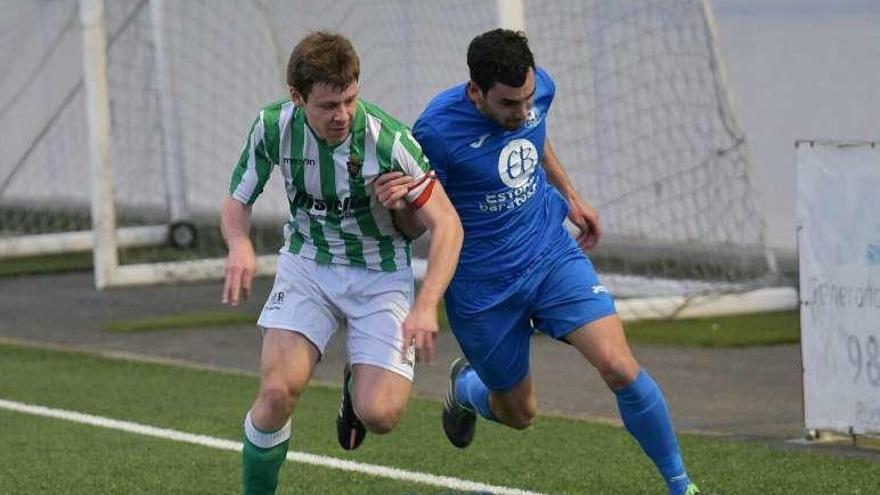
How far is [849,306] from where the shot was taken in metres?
9.04

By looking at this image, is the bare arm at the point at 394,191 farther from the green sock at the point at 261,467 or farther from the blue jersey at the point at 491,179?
the green sock at the point at 261,467

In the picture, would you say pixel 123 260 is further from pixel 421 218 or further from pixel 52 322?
pixel 421 218

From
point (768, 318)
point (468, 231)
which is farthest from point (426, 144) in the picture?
point (768, 318)

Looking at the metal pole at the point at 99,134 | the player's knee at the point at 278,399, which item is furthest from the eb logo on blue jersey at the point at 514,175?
the metal pole at the point at 99,134

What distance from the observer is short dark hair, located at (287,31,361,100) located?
267 inches

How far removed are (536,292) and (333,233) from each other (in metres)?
0.86

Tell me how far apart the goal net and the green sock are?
700 cm

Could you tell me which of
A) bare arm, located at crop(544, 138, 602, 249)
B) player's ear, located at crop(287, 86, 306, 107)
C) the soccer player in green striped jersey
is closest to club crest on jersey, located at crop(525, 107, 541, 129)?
bare arm, located at crop(544, 138, 602, 249)

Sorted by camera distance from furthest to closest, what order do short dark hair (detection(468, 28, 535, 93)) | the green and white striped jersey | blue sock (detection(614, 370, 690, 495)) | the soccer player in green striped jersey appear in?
blue sock (detection(614, 370, 690, 495))
short dark hair (detection(468, 28, 535, 93))
the green and white striped jersey
the soccer player in green striped jersey

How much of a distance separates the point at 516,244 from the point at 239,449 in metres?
2.31

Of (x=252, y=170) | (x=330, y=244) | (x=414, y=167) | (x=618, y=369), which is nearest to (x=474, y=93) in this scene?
(x=414, y=167)

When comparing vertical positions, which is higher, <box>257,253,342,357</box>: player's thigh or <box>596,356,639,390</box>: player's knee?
<box>257,253,342,357</box>: player's thigh

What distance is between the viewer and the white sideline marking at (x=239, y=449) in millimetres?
8359

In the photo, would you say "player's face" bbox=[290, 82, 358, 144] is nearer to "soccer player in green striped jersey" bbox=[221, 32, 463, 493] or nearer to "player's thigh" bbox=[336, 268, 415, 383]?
"soccer player in green striped jersey" bbox=[221, 32, 463, 493]
